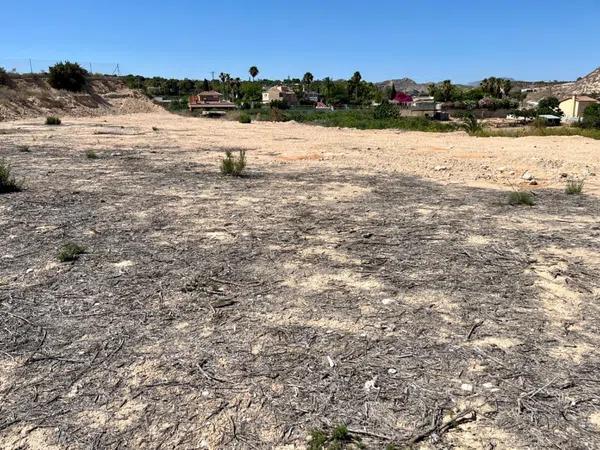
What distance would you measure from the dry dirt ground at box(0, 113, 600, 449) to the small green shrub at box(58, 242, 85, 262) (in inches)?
4.6

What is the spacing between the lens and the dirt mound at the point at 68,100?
3786cm

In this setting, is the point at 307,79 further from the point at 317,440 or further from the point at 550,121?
the point at 317,440

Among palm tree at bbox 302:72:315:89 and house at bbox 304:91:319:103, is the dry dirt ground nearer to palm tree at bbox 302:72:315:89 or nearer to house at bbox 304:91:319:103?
house at bbox 304:91:319:103

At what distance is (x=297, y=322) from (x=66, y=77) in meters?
51.3

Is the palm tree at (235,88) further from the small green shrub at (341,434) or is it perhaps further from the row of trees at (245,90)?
the small green shrub at (341,434)

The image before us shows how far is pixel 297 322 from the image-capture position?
435 cm

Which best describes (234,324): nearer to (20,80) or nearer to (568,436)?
(568,436)

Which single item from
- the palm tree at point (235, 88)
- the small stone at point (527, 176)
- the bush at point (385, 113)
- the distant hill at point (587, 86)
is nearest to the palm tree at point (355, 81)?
the palm tree at point (235, 88)

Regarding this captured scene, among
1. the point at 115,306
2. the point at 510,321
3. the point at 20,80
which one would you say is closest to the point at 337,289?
the point at 510,321

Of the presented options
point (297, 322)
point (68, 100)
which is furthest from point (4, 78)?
point (297, 322)

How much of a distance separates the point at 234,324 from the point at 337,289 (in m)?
1.21

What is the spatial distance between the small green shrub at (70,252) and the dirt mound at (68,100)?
3272 cm

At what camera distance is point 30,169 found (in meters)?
12.5

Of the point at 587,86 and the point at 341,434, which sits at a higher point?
the point at 587,86
